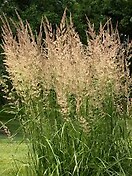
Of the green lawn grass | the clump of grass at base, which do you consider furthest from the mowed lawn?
the clump of grass at base

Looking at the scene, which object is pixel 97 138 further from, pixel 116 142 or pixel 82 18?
pixel 82 18

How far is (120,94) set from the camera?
5.55 metres

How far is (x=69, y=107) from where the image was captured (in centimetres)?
526

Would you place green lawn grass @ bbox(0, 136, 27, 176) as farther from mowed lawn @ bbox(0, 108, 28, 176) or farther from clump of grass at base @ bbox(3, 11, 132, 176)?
clump of grass at base @ bbox(3, 11, 132, 176)

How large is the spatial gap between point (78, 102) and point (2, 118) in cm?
1333

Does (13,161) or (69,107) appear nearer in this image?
(69,107)

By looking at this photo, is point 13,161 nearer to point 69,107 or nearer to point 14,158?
point 14,158

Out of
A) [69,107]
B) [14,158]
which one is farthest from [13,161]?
[69,107]

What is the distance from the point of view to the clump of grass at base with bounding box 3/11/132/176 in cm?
510

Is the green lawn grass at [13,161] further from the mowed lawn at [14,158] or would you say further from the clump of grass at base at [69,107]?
the clump of grass at base at [69,107]

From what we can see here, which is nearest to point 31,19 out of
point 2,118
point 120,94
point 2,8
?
point 2,8

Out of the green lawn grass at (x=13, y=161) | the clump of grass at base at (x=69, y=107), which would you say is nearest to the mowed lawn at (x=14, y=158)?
the green lawn grass at (x=13, y=161)

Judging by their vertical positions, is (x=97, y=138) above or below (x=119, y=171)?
above

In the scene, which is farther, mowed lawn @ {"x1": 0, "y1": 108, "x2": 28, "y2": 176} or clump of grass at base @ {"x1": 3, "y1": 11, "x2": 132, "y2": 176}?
mowed lawn @ {"x1": 0, "y1": 108, "x2": 28, "y2": 176}
